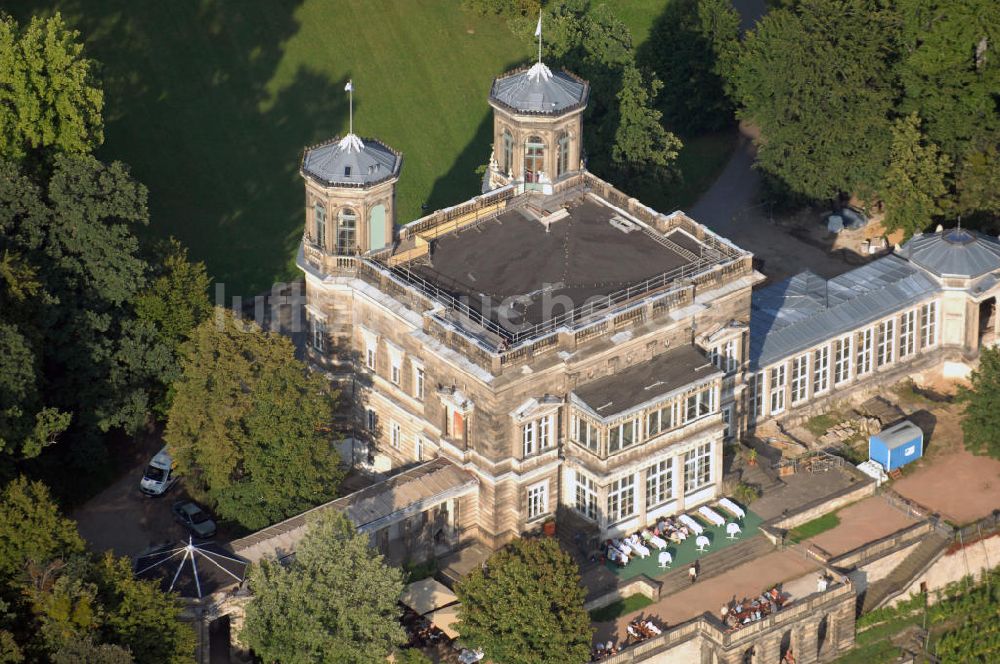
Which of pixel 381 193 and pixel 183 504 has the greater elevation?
pixel 381 193

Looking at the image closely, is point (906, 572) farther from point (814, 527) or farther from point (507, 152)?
point (507, 152)

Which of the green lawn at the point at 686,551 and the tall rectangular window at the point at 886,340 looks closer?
the green lawn at the point at 686,551

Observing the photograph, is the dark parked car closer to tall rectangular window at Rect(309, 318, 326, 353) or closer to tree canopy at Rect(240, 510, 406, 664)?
tree canopy at Rect(240, 510, 406, 664)

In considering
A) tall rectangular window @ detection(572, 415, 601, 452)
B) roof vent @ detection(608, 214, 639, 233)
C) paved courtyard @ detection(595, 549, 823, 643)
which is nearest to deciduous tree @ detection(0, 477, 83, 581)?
tall rectangular window @ detection(572, 415, 601, 452)

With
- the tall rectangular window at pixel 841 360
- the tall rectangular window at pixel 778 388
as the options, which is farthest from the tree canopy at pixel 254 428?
the tall rectangular window at pixel 841 360

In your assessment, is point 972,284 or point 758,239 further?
point 758,239

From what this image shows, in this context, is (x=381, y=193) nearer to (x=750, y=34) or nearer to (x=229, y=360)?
(x=229, y=360)

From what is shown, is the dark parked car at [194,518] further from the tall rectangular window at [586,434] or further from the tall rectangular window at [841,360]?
the tall rectangular window at [841,360]

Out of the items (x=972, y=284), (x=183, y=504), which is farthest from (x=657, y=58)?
(x=183, y=504)
